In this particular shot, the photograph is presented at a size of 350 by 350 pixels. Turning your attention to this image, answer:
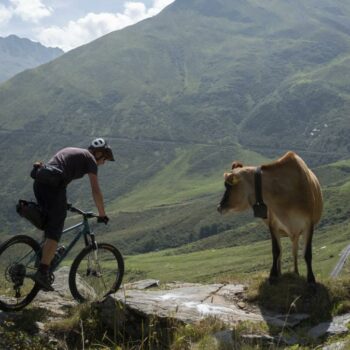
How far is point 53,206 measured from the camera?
995cm

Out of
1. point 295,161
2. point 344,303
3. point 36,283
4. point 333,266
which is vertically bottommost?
point 333,266

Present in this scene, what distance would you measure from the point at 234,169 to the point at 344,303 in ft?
12.3

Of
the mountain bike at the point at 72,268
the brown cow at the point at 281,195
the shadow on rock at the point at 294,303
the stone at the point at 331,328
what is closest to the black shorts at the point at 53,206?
the mountain bike at the point at 72,268

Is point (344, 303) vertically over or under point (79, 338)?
under

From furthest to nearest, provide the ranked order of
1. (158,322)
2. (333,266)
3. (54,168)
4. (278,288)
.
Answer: (333,266), (278,288), (54,168), (158,322)

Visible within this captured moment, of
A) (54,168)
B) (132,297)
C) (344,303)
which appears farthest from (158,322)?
(344,303)

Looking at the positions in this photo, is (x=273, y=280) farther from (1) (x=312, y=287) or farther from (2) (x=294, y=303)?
(2) (x=294, y=303)

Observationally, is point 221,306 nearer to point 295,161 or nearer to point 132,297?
point 132,297

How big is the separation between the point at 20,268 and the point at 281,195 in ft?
18.7

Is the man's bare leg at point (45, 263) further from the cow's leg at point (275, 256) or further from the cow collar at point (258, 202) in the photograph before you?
the cow's leg at point (275, 256)

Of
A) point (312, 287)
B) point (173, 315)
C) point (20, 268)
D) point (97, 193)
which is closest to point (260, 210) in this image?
point (312, 287)

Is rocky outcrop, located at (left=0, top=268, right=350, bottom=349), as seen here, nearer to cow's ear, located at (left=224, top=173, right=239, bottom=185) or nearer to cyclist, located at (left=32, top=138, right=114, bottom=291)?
cyclist, located at (left=32, top=138, right=114, bottom=291)

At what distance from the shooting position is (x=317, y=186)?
12461 millimetres

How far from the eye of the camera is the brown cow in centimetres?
1143
